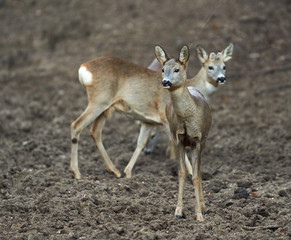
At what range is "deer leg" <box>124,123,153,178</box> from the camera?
8.41 meters

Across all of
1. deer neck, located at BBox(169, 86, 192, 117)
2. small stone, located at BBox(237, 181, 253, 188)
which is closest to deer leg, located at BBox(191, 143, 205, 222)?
deer neck, located at BBox(169, 86, 192, 117)

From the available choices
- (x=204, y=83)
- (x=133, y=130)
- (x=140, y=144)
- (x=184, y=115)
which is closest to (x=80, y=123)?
(x=140, y=144)

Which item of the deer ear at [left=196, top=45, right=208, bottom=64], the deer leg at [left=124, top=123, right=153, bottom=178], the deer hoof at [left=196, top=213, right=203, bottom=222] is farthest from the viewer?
the deer ear at [left=196, top=45, right=208, bottom=64]

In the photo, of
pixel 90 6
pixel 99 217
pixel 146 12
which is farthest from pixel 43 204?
pixel 90 6

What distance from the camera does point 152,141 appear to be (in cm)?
963

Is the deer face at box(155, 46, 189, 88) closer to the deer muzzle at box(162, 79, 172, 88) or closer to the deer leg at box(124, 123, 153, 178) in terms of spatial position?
the deer muzzle at box(162, 79, 172, 88)

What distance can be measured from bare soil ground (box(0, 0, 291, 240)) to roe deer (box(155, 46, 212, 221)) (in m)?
0.45

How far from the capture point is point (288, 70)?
41.9 ft

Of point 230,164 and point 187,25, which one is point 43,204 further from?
point 187,25

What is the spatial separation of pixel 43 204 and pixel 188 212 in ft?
5.41

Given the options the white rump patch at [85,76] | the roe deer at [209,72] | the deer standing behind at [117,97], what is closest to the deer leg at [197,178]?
the deer standing behind at [117,97]

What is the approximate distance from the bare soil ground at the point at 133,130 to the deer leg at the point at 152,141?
0.16 meters

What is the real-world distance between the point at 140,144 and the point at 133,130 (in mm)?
2076

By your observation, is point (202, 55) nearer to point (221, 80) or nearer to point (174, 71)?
point (221, 80)
